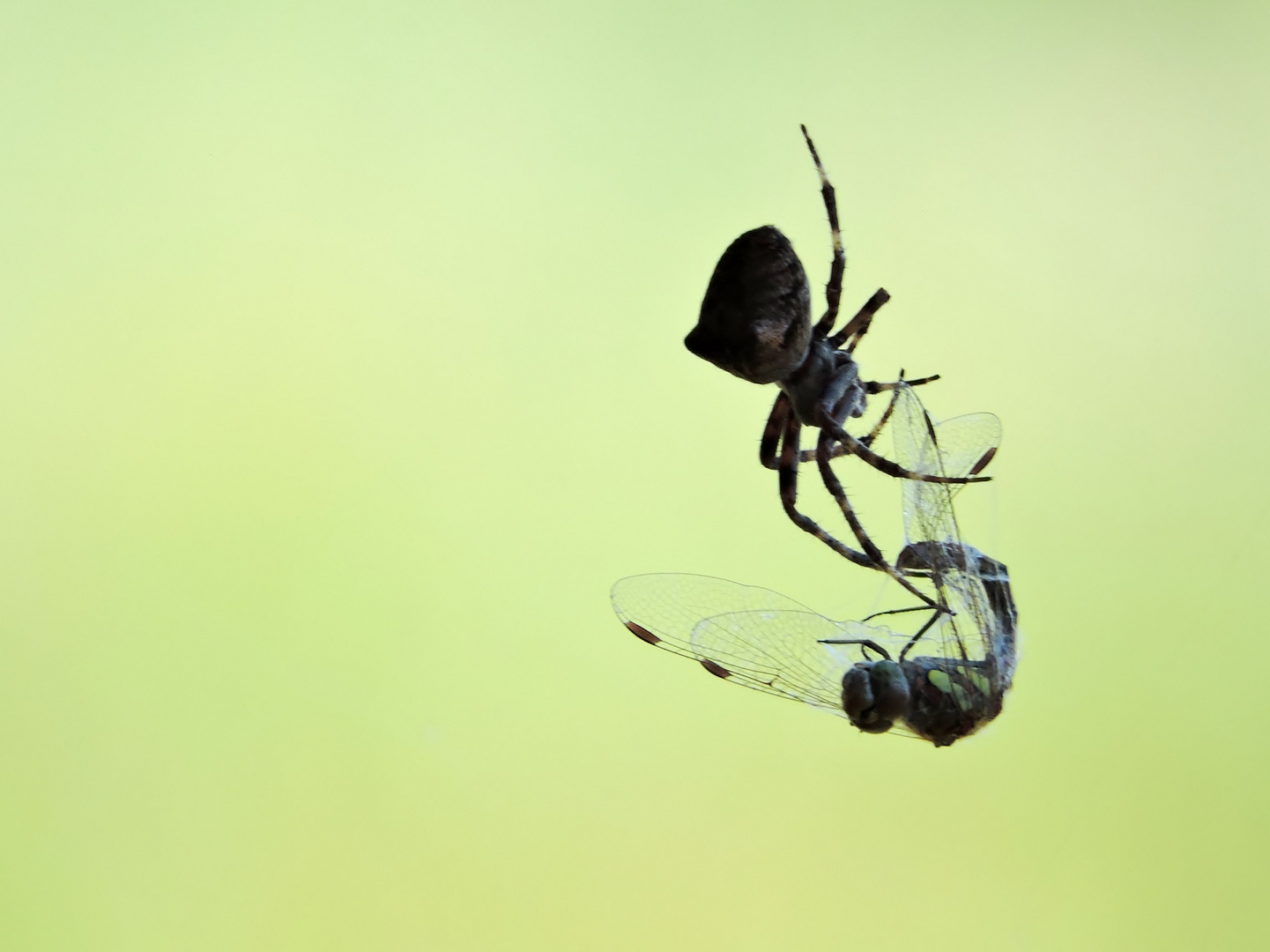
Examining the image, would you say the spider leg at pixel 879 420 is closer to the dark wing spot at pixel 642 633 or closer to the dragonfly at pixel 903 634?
the dragonfly at pixel 903 634

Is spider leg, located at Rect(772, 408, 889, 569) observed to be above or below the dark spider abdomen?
below

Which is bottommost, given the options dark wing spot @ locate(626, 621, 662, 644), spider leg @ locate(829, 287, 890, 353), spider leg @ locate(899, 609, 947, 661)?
dark wing spot @ locate(626, 621, 662, 644)

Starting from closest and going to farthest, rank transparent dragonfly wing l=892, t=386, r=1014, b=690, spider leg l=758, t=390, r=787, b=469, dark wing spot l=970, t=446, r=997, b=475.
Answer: transparent dragonfly wing l=892, t=386, r=1014, b=690 < dark wing spot l=970, t=446, r=997, b=475 < spider leg l=758, t=390, r=787, b=469

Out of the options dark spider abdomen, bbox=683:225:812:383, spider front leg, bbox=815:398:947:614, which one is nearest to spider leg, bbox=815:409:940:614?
spider front leg, bbox=815:398:947:614

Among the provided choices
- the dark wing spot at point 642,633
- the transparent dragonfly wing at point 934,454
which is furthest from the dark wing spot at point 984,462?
the dark wing spot at point 642,633

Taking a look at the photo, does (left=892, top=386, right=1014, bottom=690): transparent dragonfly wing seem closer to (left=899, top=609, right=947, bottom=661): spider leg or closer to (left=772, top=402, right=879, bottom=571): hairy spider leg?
(left=899, top=609, right=947, bottom=661): spider leg

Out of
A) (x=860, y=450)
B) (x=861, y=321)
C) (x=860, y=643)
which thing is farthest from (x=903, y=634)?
(x=861, y=321)
